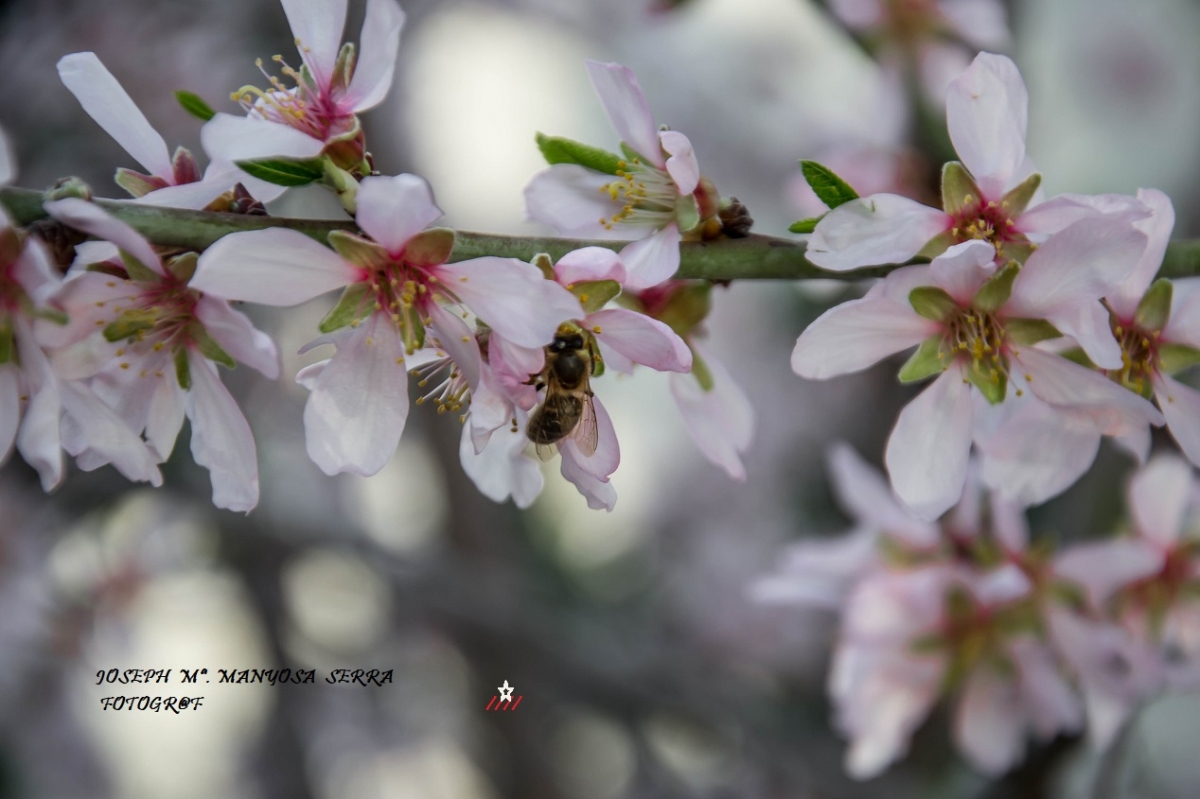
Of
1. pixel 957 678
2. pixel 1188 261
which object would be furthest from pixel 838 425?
pixel 1188 261

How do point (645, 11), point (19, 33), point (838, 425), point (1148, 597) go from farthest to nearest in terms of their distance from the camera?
point (838, 425), point (19, 33), point (645, 11), point (1148, 597)

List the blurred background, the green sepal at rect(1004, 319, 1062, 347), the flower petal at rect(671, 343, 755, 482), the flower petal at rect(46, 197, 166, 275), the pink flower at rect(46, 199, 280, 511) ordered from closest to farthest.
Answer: the flower petal at rect(46, 197, 166, 275) < the pink flower at rect(46, 199, 280, 511) < the green sepal at rect(1004, 319, 1062, 347) < the flower petal at rect(671, 343, 755, 482) < the blurred background

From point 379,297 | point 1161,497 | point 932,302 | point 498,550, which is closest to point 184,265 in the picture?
point 379,297

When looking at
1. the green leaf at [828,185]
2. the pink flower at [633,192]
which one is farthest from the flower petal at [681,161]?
the green leaf at [828,185]

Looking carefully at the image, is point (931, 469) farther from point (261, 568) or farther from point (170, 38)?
point (170, 38)

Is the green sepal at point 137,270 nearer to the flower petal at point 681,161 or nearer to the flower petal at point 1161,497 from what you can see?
the flower petal at point 681,161

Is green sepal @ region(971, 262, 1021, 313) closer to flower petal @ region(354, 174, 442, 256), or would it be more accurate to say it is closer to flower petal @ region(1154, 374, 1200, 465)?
flower petal @ region(1154, 374, 1200, 465)

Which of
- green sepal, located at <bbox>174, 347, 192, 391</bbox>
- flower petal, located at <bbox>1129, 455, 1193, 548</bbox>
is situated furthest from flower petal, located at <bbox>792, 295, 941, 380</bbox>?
flower petal, located at <bbox>1129, 455, 1193, 548</bbox>
